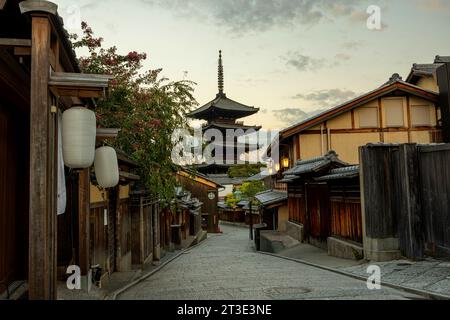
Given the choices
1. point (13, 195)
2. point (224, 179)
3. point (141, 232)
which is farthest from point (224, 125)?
point (13, 195)

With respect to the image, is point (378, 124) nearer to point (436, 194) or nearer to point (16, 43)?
point (436, 194)

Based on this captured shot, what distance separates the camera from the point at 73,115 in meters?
5.98

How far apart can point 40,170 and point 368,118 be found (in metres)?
24.6

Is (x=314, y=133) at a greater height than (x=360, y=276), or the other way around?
(x=314, y=133)

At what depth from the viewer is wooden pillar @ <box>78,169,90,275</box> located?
8.27 m

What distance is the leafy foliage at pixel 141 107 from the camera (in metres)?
14.2

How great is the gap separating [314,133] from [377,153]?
13.7m

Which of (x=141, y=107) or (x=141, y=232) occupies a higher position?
(x=141, y=107)

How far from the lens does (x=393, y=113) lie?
1046 inches

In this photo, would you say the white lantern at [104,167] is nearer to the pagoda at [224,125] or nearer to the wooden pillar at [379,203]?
the wooden pillar at [379,203]

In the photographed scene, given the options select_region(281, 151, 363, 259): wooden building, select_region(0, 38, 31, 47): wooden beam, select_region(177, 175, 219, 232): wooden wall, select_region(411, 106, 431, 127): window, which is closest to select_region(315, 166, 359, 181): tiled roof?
select_region(281, 151, 363, 259): wooden building

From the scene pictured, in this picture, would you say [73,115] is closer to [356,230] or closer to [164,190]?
[164,190]

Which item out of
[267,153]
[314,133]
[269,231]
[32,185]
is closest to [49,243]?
[32,185]

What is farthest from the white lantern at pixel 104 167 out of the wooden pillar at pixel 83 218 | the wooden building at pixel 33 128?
the wooden building at pixel 33 128
